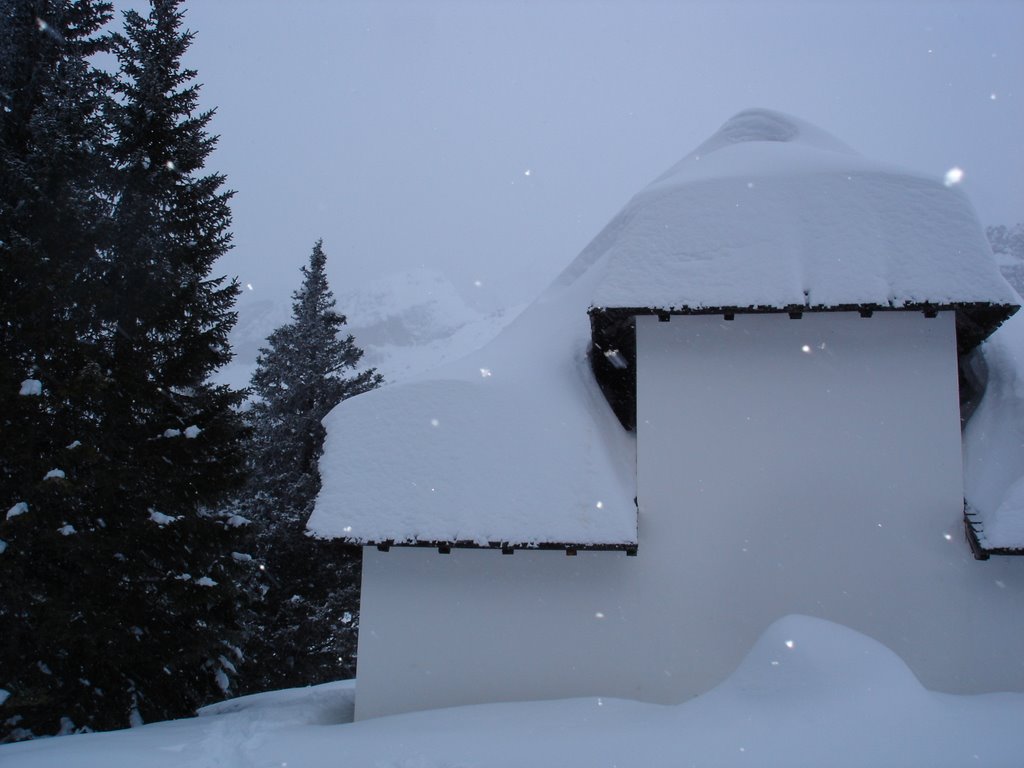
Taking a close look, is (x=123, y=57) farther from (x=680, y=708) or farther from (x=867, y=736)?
(x=867, y=736)

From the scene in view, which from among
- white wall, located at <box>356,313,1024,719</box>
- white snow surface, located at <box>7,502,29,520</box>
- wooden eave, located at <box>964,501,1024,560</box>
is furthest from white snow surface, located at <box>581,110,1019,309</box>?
white snow surface, located at <box>7,502,29,520</box>

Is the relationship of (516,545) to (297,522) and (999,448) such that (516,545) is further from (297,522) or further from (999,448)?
(297,522)

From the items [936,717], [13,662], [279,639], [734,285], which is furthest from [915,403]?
[279,639]

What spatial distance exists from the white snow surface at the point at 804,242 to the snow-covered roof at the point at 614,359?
2cm

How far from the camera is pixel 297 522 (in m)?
14.9

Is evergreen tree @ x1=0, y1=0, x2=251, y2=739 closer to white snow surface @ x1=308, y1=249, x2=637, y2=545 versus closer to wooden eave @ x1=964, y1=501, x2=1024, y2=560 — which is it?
white snow surface @ x1=308, y1=249, x2=637, y2=545

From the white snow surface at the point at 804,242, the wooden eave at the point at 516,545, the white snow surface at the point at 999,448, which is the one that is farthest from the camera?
the white snow surface at the point at 804,242

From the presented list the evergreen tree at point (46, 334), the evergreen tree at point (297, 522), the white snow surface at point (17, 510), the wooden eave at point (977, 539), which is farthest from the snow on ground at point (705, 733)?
the evergreen tree at point (297, 522)

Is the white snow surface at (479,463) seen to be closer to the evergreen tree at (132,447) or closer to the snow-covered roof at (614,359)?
the snow-covered roof at (614,359)

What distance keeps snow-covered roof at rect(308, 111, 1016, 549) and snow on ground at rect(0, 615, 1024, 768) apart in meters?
1.90

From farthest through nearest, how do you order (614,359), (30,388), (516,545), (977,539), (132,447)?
1. (614,359)
2. (132,447)
3. (30,388)
4. (516,545)
5. (977,539)

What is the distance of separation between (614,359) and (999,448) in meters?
5.15

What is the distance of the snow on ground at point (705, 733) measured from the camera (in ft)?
17.7

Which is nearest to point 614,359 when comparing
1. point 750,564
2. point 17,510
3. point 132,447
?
point 750,564
